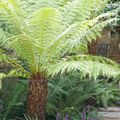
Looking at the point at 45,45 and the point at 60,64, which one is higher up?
the point at 45,45

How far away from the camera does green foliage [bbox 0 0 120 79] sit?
4.02 metres

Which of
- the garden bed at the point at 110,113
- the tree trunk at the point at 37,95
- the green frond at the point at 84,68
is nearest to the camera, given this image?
the green frond at the point at 84,68

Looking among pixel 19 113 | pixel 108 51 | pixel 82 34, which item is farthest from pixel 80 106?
pixel 108 51

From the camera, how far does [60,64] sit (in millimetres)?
4168

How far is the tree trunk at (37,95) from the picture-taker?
14.4ft

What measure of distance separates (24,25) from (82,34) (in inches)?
32.5

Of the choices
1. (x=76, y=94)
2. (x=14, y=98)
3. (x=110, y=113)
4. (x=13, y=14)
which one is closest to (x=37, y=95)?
(x=14, y=98)

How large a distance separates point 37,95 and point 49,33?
0.88m

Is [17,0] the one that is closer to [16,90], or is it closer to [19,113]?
[16,90]

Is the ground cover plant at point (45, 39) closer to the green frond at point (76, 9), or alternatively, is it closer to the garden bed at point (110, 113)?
the green frond at point (76, 9)

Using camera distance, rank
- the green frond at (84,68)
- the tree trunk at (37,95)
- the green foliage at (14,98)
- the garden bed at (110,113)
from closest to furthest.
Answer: the green frond at (84,68) < the tree trunk at (37,95) < the green foliage at (14,98) < the garden bed at (110,113)

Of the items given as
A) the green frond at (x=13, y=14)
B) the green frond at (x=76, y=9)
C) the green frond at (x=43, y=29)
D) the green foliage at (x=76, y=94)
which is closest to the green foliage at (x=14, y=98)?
the green foliage at (x=76, y=94)

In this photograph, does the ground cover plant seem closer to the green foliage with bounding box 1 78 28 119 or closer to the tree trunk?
the tree trunk

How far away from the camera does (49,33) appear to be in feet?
13.9
